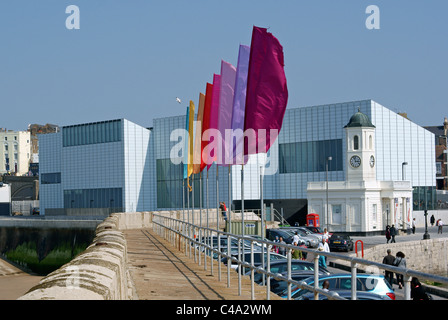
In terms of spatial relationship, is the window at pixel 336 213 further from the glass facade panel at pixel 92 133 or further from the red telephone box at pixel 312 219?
the glass facade panel at pixel 92 133

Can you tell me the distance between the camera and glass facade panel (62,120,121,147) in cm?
9488

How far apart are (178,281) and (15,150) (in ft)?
544

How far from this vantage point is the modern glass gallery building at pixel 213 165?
3278 inches

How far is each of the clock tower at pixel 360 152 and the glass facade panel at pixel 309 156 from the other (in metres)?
13.3

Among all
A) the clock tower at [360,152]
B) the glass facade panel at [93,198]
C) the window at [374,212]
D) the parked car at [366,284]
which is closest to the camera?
the parked car at [366,284]

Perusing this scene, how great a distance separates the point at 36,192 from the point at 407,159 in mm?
73474

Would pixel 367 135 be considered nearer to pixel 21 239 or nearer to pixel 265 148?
pixel 21 239

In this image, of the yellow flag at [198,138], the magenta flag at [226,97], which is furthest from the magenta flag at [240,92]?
the yellow flag at [198,138]

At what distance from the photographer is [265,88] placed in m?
18.3

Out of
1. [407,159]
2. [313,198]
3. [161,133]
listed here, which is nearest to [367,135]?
[313,198]

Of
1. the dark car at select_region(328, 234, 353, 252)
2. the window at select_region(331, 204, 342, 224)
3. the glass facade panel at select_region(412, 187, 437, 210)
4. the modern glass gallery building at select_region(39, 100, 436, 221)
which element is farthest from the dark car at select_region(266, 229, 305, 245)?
the glass facade panel at select_region(412, 187, 437, 210)

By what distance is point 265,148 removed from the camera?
749 inches

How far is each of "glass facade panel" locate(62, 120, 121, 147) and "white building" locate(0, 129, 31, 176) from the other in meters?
75.7

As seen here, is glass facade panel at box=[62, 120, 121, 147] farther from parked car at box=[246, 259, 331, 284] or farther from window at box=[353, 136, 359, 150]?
parked car at box=[246, 259, 331, 284]
